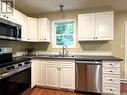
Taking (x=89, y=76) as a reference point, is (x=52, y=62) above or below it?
above

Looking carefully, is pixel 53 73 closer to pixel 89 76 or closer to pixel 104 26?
pixel 89 76

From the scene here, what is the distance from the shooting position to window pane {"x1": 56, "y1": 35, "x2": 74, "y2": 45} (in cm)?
399

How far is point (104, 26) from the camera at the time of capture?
3.28m

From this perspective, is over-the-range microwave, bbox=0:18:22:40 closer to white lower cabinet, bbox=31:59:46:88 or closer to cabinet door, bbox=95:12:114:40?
white lower cabinet, bbox=31:59:46:88

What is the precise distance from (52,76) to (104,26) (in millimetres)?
2102

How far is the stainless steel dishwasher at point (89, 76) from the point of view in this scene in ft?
9.50

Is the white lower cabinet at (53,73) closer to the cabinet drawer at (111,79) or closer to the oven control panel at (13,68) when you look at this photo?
the oven control panel at (13,68)

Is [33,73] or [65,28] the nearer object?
[33,73]

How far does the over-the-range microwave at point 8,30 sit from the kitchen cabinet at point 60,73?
3.90 feet

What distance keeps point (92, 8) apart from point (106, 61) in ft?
6.03

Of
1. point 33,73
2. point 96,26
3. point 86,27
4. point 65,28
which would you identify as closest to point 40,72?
point 33,73

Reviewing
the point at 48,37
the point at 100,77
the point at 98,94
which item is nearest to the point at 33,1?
the point at 48,37

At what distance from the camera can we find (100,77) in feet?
9.50

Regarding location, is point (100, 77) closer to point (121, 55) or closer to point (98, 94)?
point (98, 94)
